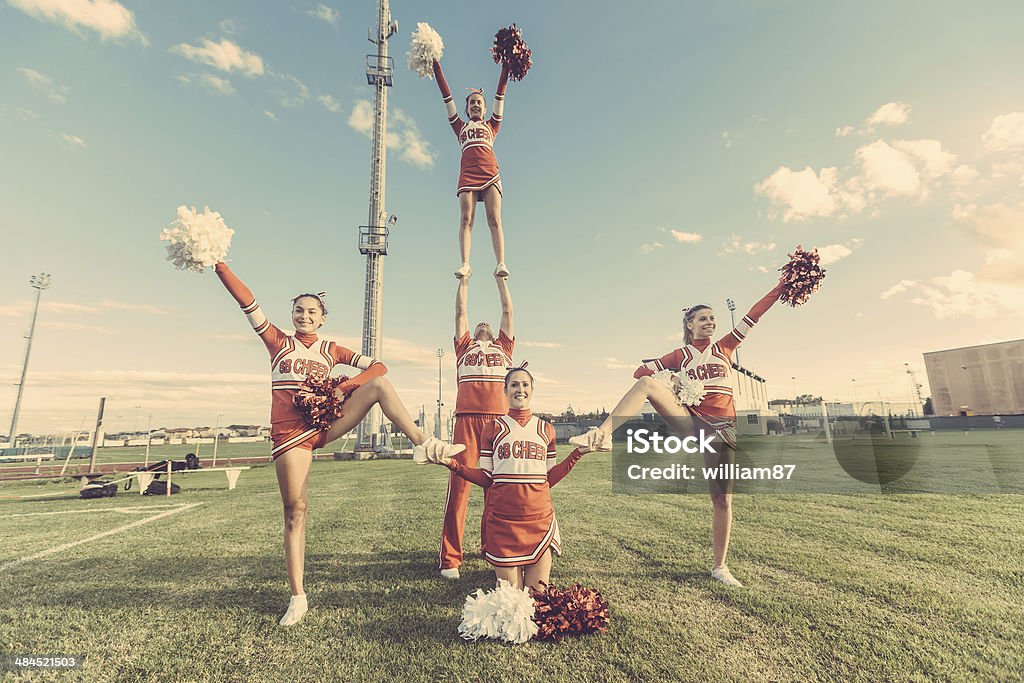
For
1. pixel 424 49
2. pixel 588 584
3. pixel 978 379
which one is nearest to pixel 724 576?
pixel 588 584

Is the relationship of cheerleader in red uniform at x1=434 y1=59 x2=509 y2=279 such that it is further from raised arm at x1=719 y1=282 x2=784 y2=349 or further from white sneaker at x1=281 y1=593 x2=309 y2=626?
white sneaker at x1=281 y1=593 x2=309 y2=626

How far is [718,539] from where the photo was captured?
4.30 meters

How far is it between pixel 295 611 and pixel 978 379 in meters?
65.8

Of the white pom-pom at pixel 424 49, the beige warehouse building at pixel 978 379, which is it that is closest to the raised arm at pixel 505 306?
the white pom-pom at pixel 424 49

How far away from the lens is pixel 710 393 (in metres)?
Result: 4.36

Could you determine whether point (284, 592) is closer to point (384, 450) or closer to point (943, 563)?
point (943, 563)

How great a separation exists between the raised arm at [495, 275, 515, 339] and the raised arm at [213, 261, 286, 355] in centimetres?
223

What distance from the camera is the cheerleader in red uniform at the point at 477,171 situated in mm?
5059

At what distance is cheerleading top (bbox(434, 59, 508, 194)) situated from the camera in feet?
16.6

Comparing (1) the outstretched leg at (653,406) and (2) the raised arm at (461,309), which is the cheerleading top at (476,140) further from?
(1) the outstretched leg at (653,406)

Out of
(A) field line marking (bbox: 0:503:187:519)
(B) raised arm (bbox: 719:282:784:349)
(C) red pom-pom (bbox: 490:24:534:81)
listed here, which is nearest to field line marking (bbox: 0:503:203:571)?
(A) field line marking (bbox: 0:503:187:519)

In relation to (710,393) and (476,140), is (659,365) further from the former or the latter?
(476,140)

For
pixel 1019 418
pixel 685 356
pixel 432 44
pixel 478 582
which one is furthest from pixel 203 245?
pixel 1019 418

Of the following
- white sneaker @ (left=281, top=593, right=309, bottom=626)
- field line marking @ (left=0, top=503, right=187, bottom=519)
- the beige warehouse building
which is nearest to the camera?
white sneaker @ (left=281, top=593, right=309, bottom=626)
